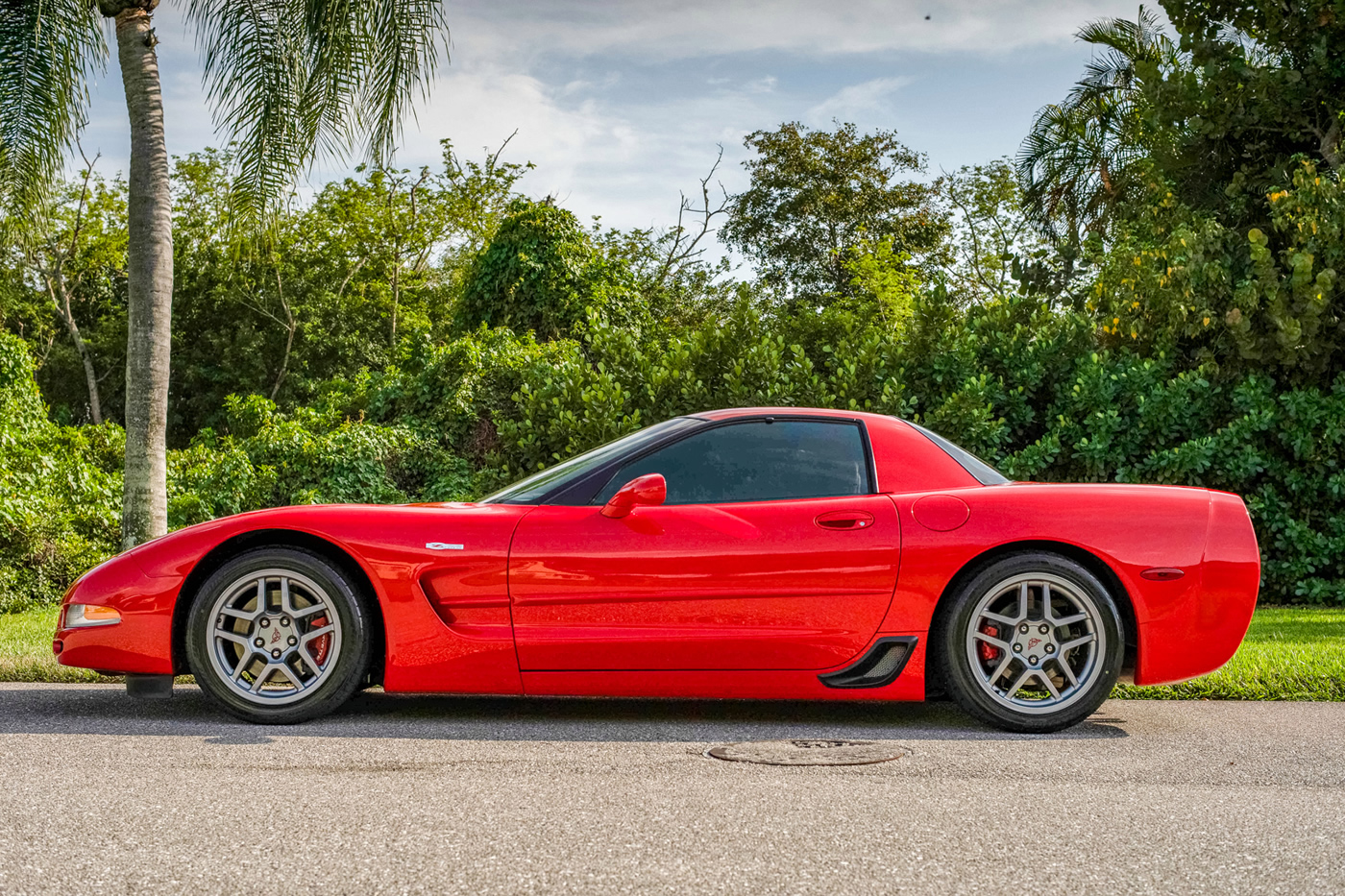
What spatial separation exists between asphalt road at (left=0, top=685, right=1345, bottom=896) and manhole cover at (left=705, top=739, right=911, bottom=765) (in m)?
0.10

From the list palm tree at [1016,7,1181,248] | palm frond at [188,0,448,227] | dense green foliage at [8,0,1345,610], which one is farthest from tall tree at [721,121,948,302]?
palm frond at [188,0,448,227]

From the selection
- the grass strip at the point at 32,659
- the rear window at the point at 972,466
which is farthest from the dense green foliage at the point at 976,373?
the rear window at the point at 972,466

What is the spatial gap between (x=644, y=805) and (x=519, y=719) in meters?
1.60

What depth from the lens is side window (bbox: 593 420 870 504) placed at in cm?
522

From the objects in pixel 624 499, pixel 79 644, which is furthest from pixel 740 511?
pixel 79 644

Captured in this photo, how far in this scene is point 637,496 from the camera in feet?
16.4

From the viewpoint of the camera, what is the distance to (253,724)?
4977 millimetres

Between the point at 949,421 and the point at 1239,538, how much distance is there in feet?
19.7

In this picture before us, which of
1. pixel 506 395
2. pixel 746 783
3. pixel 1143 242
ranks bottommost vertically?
pixel 746 783

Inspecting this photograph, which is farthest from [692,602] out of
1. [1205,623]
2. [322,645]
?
[1205,623]

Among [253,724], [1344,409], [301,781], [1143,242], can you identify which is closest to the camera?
[301,781]

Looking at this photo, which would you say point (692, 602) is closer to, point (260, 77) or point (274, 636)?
point (274, 636)

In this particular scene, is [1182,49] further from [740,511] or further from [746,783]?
[746,783]

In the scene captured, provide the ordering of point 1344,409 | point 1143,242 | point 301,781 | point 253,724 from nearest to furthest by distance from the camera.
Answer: point 301,781, point 253,724, point 1344,409, point 1143,242
